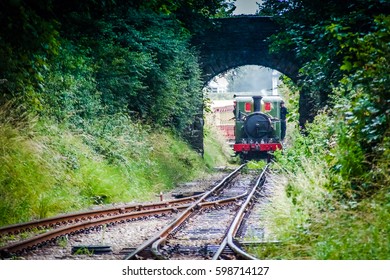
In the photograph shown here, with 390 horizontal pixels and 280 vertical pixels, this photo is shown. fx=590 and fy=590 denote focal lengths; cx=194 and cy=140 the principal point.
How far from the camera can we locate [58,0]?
10172 mm

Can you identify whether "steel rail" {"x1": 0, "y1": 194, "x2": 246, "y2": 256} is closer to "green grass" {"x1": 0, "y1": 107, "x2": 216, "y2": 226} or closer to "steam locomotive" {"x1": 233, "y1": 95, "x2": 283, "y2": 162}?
"green grass" {"x1": 0, "y1": 107, "x2": 216, "y2": 226}

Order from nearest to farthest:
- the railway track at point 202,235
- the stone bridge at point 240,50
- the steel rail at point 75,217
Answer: the railway track at point 202,235, the steel rail at point 75,217, the stone bridge at point 240,50

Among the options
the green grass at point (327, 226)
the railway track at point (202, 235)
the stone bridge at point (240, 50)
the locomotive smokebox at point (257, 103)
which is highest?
the stone bridge at point (240, 50)

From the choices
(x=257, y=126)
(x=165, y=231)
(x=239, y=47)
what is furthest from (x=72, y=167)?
(x=257, y=126)

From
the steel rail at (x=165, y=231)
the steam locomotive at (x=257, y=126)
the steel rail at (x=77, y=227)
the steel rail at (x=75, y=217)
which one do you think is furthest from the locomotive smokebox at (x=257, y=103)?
the steel rail at (x=75, y=217)

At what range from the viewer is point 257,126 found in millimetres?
23219

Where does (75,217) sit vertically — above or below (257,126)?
below

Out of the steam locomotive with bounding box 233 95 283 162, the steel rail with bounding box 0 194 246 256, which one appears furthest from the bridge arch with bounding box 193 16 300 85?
the steel rail with bounding box 0 194 246 256

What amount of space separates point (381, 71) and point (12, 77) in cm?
596

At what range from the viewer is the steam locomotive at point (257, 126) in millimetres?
22781

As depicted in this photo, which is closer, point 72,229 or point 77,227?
point 72,229

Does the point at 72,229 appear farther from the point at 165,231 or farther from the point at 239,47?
the point at 239,47

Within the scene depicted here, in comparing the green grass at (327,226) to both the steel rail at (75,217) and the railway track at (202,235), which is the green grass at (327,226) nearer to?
the railway track at (202,235)

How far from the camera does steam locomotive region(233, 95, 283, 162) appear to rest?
74.7 ft
